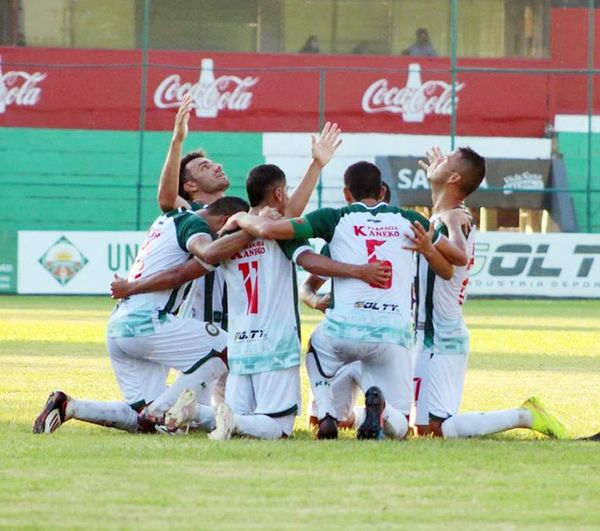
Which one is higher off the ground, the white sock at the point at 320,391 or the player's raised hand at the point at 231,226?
the player's raised hand at the point at 231,226

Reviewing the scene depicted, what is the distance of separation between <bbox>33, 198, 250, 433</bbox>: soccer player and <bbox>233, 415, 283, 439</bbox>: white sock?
0.63 metres

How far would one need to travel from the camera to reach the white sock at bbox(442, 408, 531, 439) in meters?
9.41

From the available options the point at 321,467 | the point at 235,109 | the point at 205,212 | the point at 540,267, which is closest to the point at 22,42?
the point at 235,109

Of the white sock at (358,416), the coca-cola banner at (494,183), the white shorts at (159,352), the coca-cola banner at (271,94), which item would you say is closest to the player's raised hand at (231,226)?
the white shorts at (159,352)

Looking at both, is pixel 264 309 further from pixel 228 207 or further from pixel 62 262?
pixel 62 262

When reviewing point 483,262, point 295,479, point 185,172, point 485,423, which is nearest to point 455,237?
point 485,423

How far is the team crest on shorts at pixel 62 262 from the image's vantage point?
28.7 meters

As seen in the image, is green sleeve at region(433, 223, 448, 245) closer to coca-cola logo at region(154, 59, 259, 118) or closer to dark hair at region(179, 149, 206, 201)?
dark hair at region(179, 149, 206, 201)

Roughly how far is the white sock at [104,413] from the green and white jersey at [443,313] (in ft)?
6.24

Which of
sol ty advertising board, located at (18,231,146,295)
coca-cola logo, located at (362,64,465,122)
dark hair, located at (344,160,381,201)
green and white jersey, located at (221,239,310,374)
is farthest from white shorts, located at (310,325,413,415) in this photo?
coca-cola logo, located at (362,64,465,122)

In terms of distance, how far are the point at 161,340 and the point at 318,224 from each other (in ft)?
4.25

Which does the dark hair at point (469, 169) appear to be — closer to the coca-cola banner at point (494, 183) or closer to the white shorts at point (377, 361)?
the white shorts at point (377, 361)

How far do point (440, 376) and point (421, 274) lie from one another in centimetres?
70

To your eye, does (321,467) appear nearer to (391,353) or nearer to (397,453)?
(397,453)
